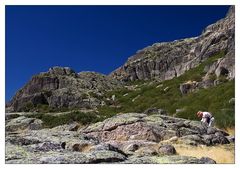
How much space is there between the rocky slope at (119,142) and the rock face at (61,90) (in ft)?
148

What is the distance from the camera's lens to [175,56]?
132m

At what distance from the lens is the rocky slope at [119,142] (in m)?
13.4

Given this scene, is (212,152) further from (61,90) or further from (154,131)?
(61,90)

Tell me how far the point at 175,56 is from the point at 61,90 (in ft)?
205

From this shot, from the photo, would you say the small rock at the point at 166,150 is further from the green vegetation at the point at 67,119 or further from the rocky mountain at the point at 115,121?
the green vegetation at the point at 67,119

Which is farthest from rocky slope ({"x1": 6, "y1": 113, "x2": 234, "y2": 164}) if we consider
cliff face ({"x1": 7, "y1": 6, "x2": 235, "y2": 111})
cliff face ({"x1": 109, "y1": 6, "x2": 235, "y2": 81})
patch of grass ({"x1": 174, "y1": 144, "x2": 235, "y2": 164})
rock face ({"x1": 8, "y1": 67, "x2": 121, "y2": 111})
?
cliff face ({"x1": 109, "y1": 6, "x2": 235, "y2": 81})

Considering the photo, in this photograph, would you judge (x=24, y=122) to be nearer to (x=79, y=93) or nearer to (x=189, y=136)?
(x=189, y=136)

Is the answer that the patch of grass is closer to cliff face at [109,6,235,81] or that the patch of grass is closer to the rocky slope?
the rocky slope

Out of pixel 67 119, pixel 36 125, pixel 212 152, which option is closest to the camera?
pixel 212 152

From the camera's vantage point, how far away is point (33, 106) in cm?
7650

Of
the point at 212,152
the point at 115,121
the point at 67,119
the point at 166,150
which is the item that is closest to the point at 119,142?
the point at 115,121
